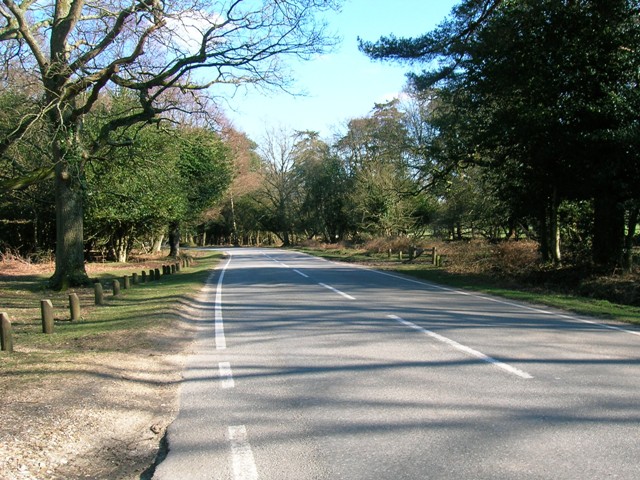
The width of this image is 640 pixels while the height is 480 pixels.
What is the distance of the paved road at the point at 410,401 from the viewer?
4.16 m

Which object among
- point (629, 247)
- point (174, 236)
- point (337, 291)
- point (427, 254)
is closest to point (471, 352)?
point (337, 291)

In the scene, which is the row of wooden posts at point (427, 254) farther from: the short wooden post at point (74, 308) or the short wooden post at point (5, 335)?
the short wooden post at point (5, 335)

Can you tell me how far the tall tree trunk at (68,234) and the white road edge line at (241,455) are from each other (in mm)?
16130

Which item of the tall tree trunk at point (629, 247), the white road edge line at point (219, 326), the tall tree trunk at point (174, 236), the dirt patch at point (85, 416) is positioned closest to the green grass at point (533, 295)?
the tall tree trunk at point (629, 247)

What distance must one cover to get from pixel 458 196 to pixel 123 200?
23454mm

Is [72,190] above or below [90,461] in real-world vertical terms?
above

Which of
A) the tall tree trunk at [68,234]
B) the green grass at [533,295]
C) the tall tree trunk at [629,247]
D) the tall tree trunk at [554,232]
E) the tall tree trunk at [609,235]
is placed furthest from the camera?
the tall tree trunk at [554,232]

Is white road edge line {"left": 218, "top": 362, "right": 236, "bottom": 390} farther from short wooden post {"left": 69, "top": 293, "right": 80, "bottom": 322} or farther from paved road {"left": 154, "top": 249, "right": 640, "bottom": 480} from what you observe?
short wooden post {"left": 69, "top": 293, "right": 80, "bottom": 322}

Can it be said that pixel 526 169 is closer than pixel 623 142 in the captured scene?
No

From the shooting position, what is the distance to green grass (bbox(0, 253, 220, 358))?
8.98 metres

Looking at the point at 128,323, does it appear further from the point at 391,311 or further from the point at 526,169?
the point at 526,169

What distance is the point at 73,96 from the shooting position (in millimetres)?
16844

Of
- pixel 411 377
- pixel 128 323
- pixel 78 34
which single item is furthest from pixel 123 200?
pixel 411 377

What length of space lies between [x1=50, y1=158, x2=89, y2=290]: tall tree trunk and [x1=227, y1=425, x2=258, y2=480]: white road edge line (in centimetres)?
1613
